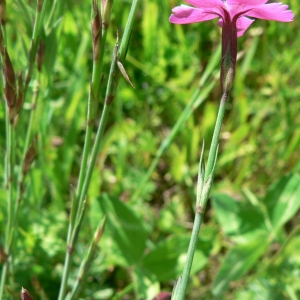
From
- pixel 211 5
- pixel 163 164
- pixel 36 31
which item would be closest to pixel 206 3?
pixel 211 5

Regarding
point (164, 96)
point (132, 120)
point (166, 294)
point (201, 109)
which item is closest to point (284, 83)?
point (201, 109)

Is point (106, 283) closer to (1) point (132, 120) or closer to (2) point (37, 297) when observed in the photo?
(2) point (37, 297)

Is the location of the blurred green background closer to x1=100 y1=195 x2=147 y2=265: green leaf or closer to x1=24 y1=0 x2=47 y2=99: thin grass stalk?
x1=100 y1=195 x2=147 y2=265: green leaf

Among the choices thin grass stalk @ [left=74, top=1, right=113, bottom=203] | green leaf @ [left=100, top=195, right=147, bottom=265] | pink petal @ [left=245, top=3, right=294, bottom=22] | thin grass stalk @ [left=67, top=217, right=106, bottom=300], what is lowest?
green leaf @ [left=100, top=195, right=147, bottom=265]

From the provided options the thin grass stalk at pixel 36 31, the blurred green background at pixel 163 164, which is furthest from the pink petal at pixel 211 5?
the blurred green background at pixel 163 164

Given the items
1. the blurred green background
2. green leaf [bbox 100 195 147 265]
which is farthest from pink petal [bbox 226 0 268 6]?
green leaf [bbox 100 195 147 265]

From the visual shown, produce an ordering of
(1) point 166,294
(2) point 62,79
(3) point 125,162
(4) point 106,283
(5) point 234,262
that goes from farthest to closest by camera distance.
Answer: (2) point 62,79 → (3) point 125,162 → (4) point 106,283 → (5) point 234,262 → (1) point 166,294
